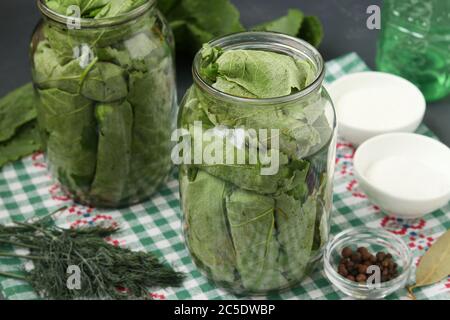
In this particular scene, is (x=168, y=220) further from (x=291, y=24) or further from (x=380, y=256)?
(x=291, y=24)

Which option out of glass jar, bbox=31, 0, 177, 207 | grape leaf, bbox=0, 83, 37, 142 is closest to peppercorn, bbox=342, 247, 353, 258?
glass jar, bbox=31, 0, 177, 207

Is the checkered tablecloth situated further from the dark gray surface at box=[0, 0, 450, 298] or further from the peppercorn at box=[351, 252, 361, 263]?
the dark gray surface at box=[0, 0, 450, 298]

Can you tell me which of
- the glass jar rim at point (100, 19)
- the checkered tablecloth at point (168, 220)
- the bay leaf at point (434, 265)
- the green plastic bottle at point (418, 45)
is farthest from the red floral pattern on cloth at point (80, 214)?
the green plastic bottle at point (418, 45)

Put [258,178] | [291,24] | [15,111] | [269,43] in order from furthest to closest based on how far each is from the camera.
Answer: [291,24], [15,111], [269,43], [258,178]

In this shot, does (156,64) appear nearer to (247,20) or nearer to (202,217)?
(202,217)

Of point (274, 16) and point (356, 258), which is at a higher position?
point (274, 16)

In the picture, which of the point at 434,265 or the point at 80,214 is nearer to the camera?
the point at 434,265

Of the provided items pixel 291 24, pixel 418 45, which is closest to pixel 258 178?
pixel 291 24
